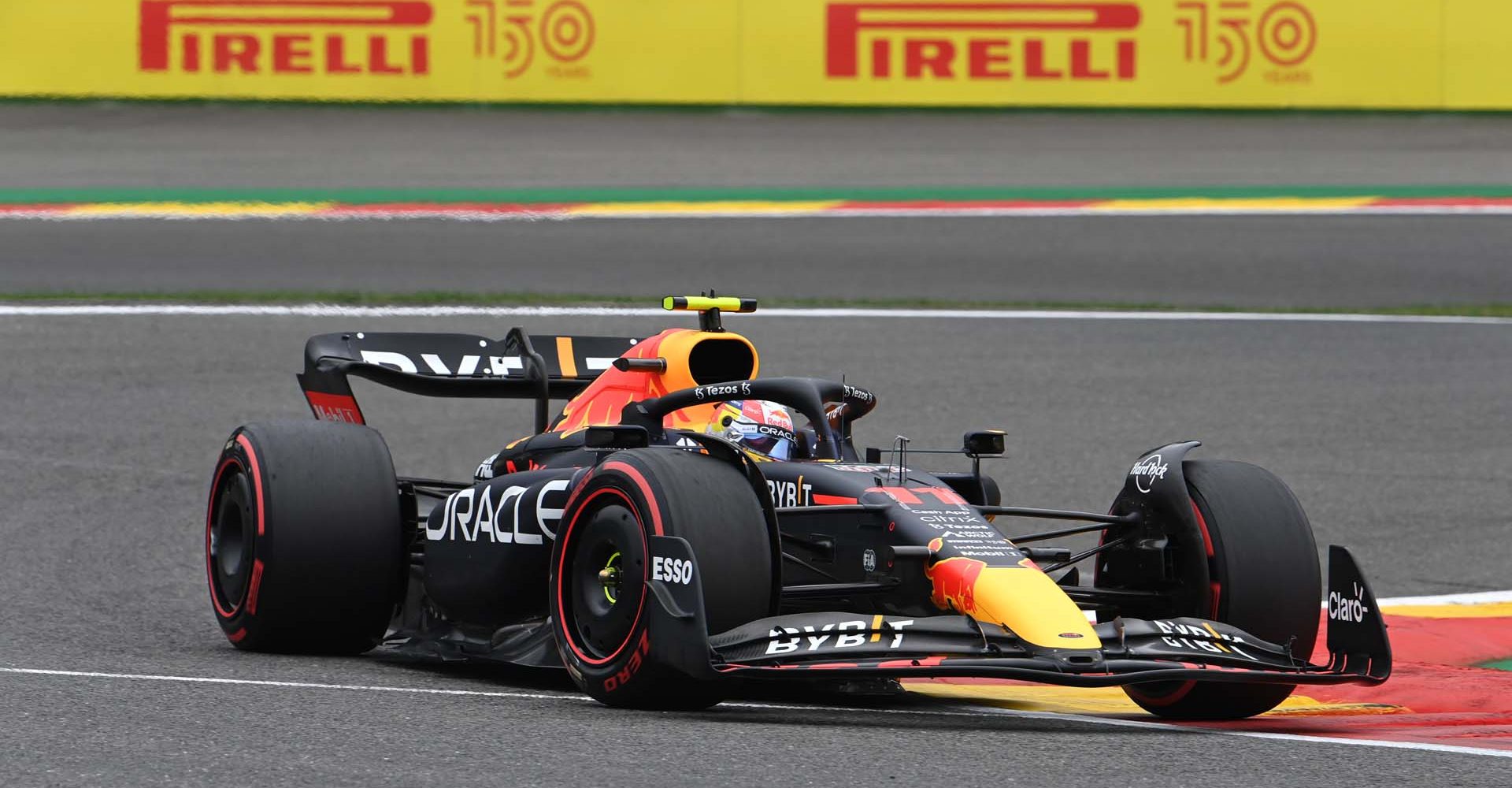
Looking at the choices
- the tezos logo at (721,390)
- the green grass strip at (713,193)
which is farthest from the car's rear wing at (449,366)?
the green grass strip at (713,193)

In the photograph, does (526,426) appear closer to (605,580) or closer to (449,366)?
(449,366)

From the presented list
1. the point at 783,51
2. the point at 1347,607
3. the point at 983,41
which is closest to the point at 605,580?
the point at 1347,607

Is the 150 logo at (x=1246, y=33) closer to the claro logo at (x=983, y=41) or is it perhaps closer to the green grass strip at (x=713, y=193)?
Result: the claro logo at (x=983, y=41)

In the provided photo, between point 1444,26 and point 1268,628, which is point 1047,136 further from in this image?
point 1268,628

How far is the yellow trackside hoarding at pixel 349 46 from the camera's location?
2123 cm

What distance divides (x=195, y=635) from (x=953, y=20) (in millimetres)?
14454

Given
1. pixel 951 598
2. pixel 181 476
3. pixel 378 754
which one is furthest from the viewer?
pixel 181 476

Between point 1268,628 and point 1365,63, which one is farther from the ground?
point 1365,63

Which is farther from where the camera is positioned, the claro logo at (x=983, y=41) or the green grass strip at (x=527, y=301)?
the claro logo at (x=983, y=41)

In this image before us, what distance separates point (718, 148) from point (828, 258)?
167 inches

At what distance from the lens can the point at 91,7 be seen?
21.2m

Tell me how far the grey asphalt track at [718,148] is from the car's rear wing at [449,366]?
1022 centimetres

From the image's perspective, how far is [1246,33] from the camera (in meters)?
21.5

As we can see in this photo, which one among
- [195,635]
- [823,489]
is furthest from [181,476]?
[823,489]
